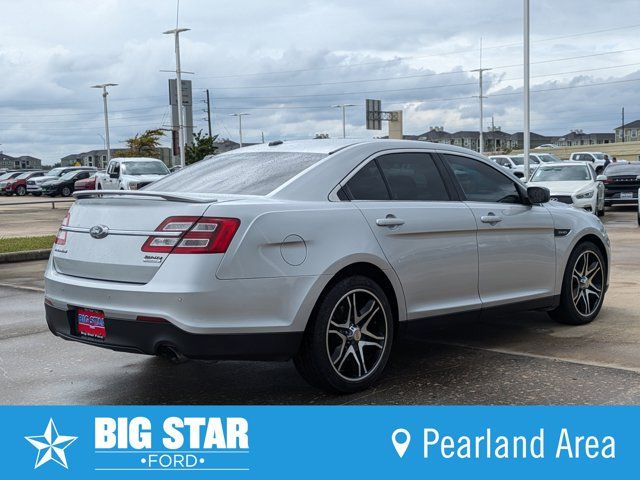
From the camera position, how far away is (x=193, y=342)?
4711 mm

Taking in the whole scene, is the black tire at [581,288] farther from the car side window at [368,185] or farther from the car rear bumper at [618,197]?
the car rear bumper at [618,197]

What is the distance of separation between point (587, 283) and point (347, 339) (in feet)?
10.2

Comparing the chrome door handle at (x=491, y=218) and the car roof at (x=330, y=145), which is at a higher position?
the car roof at (x=330, y=145)

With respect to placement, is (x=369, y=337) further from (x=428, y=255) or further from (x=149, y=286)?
(x=149, y=286)

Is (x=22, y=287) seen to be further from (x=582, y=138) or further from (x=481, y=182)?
(x=582, y=138)

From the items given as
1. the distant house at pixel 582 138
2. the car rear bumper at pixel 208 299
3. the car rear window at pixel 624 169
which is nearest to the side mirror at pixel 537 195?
the car rear bumper at pixel 208 299

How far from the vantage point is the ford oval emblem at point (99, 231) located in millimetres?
5129

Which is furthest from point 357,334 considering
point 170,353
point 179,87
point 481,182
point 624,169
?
point 179,87

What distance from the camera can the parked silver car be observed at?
4.78m

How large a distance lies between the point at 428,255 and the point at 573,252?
207cm

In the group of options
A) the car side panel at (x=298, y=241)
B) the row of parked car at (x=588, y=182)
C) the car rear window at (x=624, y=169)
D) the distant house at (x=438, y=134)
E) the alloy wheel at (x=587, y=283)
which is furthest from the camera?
the distant house at (x=438, y=134)

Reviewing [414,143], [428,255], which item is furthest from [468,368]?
[414,143]

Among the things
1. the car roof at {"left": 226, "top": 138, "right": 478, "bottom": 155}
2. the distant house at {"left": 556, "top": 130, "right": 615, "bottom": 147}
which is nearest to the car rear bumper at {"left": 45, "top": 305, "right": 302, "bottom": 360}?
the car roof at {"left": 226, "top": 138, "right": 478, "bottom": 155}

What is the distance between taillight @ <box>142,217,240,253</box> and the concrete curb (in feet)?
31.6
